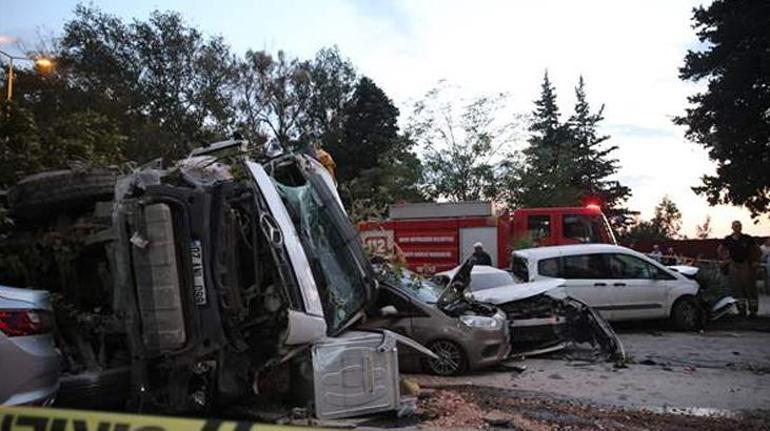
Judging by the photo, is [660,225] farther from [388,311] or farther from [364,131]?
[388,311]

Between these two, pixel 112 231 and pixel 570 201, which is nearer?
pixel 112 231

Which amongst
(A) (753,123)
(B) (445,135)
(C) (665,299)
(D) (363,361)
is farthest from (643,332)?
(B) (445,135)

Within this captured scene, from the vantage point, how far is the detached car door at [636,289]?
458 inches

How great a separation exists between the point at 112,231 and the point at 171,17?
1339 inches

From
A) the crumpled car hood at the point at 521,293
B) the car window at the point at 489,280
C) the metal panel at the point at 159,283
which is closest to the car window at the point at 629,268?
the car window at the point at 489,280

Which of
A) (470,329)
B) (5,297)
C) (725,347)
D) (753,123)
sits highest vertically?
(753,123)

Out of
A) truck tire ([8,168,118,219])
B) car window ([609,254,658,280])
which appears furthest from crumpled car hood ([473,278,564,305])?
truck tire ([8,168,118,219])

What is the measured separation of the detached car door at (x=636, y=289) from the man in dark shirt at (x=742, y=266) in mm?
1809

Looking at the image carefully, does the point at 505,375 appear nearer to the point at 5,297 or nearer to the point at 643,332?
the point at 643,332

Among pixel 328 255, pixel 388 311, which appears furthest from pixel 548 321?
pixel 328 255

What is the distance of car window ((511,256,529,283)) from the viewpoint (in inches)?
476

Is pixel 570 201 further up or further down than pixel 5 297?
further up

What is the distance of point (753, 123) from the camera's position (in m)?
21.3

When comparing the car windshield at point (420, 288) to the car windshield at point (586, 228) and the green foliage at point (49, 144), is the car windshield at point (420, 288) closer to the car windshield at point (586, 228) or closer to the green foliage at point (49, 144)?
the green foliage at point (49, 144)
